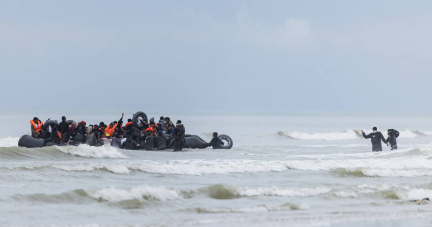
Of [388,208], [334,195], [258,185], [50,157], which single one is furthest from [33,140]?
[388,208]

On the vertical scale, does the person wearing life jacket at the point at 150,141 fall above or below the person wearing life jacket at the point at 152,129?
below

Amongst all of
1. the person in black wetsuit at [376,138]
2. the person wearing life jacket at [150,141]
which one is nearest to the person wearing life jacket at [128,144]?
the person wearing life jacket at [150,141]

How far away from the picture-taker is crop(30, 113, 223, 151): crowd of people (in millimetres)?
19719

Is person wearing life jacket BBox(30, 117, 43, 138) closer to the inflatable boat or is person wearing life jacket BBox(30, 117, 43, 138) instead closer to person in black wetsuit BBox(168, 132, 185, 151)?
the inflatable boat

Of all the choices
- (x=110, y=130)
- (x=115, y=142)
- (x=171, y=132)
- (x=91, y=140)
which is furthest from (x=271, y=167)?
(x=110, y=130)

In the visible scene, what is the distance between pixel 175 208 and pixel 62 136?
11.9 meters

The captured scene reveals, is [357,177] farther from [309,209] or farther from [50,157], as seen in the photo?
[50,157]

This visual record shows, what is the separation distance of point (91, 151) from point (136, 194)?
29.8ft

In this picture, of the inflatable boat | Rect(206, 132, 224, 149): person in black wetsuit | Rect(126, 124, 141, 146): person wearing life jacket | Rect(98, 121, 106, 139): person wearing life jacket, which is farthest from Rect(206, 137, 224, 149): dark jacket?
Rect(98, 121, 106, 139): person wearing life jacket

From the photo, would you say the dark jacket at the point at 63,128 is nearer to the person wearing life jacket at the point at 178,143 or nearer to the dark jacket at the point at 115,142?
the dark jacket at the point at 115,142

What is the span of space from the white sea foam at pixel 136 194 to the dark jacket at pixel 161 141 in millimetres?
9879

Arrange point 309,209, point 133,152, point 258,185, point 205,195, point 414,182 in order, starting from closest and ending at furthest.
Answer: point 309,209
point 205,195
point 258,185
point 414,182
point 133,152

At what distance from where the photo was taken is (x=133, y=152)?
19.5 meters

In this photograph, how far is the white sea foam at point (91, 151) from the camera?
1834 centimetres
